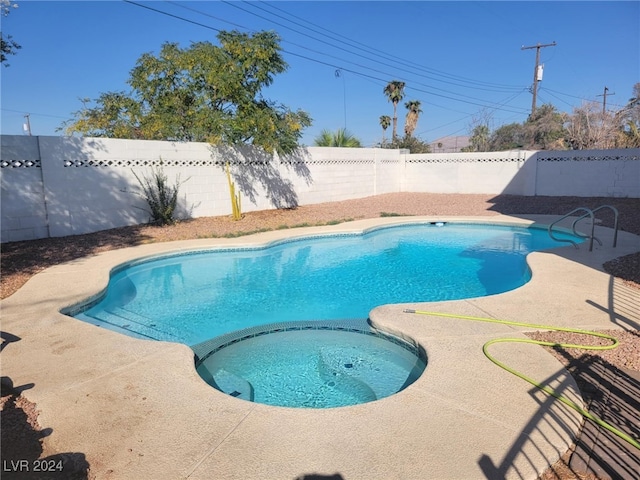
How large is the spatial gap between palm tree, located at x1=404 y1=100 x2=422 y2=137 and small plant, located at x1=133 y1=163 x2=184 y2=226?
2518 centimetres

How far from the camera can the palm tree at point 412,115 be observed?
32469 mm

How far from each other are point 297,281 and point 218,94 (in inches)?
280

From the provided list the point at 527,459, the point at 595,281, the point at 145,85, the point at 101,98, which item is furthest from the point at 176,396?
the point at 101,98

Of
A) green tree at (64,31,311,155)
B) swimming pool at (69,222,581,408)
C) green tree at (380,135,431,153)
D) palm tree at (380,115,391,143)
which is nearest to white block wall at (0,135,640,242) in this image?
green tree at (64,31,311,155)

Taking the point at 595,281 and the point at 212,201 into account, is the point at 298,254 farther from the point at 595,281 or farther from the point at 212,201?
the point at 595,281

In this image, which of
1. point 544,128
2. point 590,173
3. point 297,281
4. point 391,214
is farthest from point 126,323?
point 544,128

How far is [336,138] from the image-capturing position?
746 inches

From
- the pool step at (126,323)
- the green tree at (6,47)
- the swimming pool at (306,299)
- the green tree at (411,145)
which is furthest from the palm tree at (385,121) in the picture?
the pool step at (126,323)

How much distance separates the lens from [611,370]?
3523 millimetres

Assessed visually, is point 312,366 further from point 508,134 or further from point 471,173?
point 508,134

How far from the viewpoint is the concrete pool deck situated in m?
2.42

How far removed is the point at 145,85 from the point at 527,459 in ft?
48.7

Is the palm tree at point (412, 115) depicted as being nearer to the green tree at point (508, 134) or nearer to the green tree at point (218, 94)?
the green tree at point (508, 134)

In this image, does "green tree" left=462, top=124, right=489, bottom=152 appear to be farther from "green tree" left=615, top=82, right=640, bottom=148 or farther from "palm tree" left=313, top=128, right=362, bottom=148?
"palm tree" left=313, top=128, right=362, bottom=148
